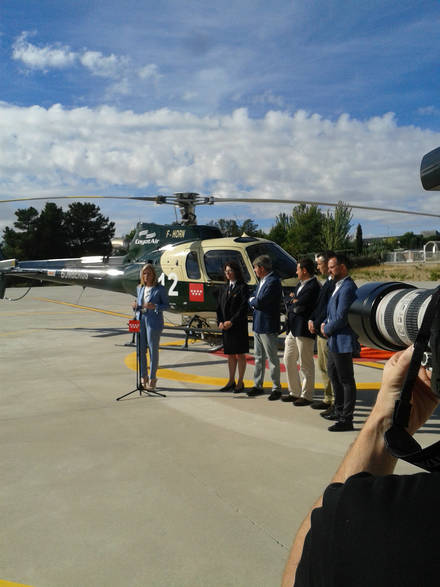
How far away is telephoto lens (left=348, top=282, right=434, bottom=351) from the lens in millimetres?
1453

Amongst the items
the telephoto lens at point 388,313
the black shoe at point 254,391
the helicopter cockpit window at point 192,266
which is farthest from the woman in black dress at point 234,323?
the telephoto lens at point 388,313

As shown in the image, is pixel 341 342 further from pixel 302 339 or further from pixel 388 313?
pixel 388 313

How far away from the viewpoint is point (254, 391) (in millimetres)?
6211

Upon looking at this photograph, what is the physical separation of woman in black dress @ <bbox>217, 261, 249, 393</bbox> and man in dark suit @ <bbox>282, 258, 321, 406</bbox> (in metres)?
0.68

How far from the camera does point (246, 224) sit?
7475cm

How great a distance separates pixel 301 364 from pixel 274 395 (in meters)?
0.53

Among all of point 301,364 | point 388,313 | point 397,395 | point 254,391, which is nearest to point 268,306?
point 301,364

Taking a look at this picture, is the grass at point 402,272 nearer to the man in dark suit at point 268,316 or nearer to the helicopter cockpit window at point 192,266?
the helicopter cockpit window at point 192,266

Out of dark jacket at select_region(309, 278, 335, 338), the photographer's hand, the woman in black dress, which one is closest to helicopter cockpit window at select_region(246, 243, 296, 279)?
the woman in black dress

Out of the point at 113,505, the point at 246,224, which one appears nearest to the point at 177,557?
the point at 113,505

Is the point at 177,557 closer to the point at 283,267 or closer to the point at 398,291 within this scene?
the point at 398,291

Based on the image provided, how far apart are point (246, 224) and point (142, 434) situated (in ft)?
234

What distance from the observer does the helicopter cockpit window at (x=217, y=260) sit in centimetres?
920

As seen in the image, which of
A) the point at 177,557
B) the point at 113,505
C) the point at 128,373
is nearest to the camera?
the point at 177,557
